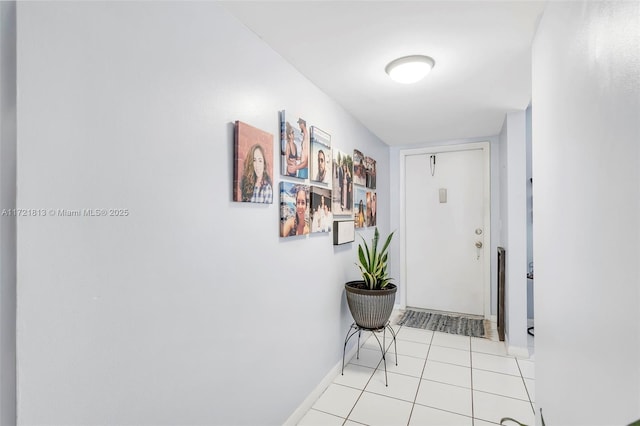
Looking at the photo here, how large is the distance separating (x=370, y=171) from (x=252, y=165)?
2.05m

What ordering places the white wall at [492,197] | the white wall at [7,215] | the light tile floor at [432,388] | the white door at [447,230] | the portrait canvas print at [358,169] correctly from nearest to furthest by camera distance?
1. the white wall at [7,215]
2. the light tile floor at [432,388]
3. the portrait canvas print at [358,169]
4. the white wall at [492,197]
5. the white door at [447,230]

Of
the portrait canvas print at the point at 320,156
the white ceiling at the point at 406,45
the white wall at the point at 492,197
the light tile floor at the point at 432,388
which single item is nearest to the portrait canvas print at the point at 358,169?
the white ceiling at the point at 406,45

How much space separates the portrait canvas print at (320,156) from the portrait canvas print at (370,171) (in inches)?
38.2

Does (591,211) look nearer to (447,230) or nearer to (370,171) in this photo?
(370,171)

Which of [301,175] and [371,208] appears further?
[371,208]

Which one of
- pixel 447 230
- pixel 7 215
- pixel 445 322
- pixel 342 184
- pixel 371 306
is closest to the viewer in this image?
pixel 7 215

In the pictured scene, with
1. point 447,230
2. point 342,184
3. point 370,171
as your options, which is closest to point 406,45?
point 342,184

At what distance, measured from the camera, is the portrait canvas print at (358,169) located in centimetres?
298

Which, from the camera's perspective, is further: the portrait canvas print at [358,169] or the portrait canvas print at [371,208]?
the portrait canvas print at [371,208]

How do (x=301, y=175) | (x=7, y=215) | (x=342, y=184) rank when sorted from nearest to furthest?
(x=7, y=215) < (x=301, y=175) < (x=342, y=184)

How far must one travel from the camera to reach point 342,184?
2.66 metres

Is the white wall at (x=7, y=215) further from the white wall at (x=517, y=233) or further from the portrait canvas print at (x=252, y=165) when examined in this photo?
the white wall at (x=517, y=233)

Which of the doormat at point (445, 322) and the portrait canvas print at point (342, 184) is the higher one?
the portrait canvas print at point (342, 184)

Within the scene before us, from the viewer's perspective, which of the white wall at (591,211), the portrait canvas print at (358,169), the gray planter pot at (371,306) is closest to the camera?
the white wall at (591,211)
